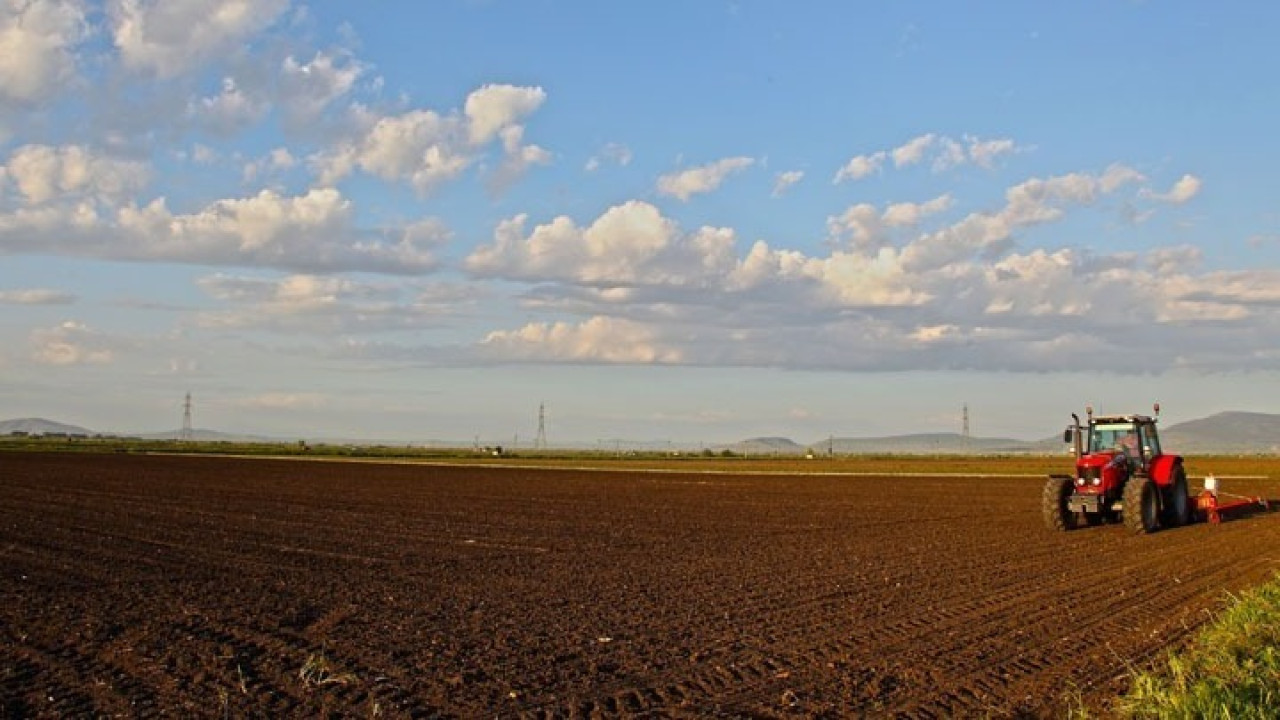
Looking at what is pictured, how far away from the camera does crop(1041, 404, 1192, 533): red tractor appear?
885 inches

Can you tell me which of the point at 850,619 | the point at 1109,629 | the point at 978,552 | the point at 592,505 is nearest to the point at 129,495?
the point at 592,505

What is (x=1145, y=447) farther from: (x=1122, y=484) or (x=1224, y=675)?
(x=1224, y=675)

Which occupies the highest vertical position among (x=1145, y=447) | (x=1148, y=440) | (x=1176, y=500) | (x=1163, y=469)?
(x=1148, y=440)

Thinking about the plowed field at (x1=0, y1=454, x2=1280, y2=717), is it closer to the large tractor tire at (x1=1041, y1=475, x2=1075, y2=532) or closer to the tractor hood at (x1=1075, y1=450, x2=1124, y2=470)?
the large tractor tire at (x1=1041, y1=475, x2=1075, y2=532)

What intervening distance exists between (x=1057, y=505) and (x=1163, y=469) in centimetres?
281

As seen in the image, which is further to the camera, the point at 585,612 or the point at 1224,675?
the point at 585,612

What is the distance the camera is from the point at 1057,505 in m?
22.7

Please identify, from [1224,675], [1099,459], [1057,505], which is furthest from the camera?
[1099,459]

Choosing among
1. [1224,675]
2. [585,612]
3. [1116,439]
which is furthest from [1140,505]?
[1224,675]

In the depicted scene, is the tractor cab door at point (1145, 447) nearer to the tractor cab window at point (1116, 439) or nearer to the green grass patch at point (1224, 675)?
the tractor cab window at point (1116, 439)

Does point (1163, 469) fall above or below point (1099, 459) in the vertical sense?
below

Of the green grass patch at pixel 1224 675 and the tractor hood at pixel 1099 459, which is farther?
the tractor hood at pixel 1099 459

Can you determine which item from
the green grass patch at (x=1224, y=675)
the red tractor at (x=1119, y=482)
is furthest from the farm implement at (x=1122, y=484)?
the green grass patch at (x=1224, y=675)

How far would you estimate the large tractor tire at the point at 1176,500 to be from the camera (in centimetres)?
2411
